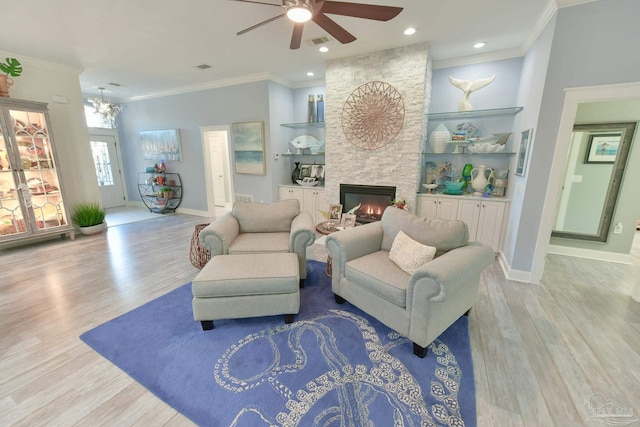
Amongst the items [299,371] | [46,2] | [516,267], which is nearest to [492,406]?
[299,371]

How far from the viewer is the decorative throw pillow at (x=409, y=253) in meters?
2.07

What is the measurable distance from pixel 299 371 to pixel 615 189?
4789 mm

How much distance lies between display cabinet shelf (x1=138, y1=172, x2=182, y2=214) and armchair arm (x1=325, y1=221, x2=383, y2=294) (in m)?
5.46

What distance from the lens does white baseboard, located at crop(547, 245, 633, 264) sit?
3.53 metres

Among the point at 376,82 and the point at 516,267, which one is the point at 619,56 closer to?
the point at 516,267

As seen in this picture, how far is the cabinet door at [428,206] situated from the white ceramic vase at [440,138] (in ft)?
2.53

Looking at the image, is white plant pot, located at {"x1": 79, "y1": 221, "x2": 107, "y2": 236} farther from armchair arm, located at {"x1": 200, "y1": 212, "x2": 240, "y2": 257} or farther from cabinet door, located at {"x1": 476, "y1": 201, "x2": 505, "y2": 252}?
cabinet door, located at {"x1": 476, "y1": 201, "x2": 505, "y2": 252}

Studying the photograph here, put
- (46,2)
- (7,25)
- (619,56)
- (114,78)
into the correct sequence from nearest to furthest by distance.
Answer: (619,56)
(46,2)
(7,25)
(114,78)

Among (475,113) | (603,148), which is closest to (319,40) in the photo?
(475,113)

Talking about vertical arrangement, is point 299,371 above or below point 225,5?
below

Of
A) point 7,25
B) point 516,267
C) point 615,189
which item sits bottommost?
point 516,267

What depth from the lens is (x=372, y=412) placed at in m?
1.45

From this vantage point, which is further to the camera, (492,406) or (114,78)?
(114,78)

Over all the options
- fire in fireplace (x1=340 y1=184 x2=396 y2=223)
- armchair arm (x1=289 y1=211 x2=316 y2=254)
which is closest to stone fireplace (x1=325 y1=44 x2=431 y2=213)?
fire in fireplace (x1=340 y1=184 x2=396 y2=223)
